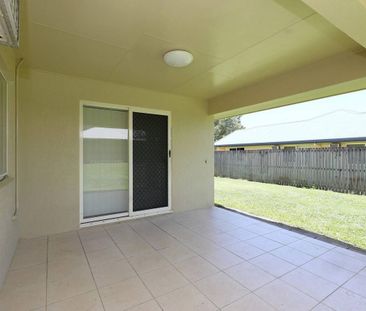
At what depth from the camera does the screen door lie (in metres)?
3.71

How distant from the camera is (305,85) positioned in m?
2.75

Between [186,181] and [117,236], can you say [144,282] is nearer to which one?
[117,236]

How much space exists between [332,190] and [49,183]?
7460 mm

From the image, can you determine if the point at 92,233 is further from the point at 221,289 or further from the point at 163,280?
the point at 221,289

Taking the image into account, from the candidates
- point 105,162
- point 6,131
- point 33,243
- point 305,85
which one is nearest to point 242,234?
point 305,85

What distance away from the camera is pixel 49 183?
9.73ft

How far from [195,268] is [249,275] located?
0.51m

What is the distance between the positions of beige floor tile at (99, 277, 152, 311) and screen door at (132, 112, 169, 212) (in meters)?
1.89

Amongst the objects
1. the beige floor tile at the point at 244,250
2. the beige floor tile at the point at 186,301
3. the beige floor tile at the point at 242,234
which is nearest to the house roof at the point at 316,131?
the beige floor tile at the point at 242,234

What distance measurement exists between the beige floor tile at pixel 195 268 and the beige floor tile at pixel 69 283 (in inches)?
32.2

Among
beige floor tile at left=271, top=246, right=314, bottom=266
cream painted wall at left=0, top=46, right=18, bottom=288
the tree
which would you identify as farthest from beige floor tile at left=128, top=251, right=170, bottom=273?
the tree

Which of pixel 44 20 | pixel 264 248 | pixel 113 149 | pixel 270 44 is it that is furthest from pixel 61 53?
pixel 264 248

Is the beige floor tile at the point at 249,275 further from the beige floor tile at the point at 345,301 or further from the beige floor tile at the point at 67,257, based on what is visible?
the beige floor tile at the point at 67,257

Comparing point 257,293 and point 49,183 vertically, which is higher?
point 49,183
